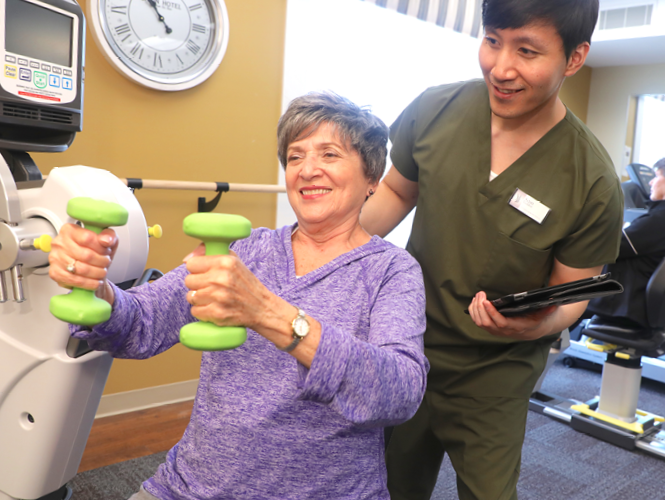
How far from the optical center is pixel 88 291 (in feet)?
2.25

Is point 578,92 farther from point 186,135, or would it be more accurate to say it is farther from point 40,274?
point 40,274

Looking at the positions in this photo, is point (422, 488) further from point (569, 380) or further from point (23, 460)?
point (569, 380)

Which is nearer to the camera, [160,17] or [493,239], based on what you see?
[493,239]

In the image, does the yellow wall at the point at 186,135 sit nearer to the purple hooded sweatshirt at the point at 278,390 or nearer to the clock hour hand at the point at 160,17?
the clock hour hand at the point at 160,17

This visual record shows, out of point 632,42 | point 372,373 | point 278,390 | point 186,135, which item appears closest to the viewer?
point 372,373

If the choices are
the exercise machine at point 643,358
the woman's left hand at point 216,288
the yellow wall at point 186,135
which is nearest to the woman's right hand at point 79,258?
the woman's left hand at point 216,288

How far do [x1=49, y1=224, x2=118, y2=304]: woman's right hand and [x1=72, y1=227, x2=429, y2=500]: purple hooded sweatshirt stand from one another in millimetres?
201

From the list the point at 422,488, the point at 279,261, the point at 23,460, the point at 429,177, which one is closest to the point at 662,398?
the point at 422,488

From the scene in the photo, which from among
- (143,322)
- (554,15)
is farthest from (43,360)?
(554,15)

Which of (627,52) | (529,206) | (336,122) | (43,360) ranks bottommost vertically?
(43,360)

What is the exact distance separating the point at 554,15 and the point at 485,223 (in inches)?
17.9

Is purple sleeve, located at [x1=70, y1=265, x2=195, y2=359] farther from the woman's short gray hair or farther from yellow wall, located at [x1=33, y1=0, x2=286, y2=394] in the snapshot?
yellow wall, located at [x1=33, y1=0, x2=286, y2=394]

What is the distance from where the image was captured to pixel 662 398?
3459mm

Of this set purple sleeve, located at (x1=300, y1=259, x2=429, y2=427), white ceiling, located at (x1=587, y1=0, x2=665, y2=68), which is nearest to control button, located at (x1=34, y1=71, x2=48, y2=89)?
purple sleeve, located at (x1=300, y1=259, x2=429, y2=427)
